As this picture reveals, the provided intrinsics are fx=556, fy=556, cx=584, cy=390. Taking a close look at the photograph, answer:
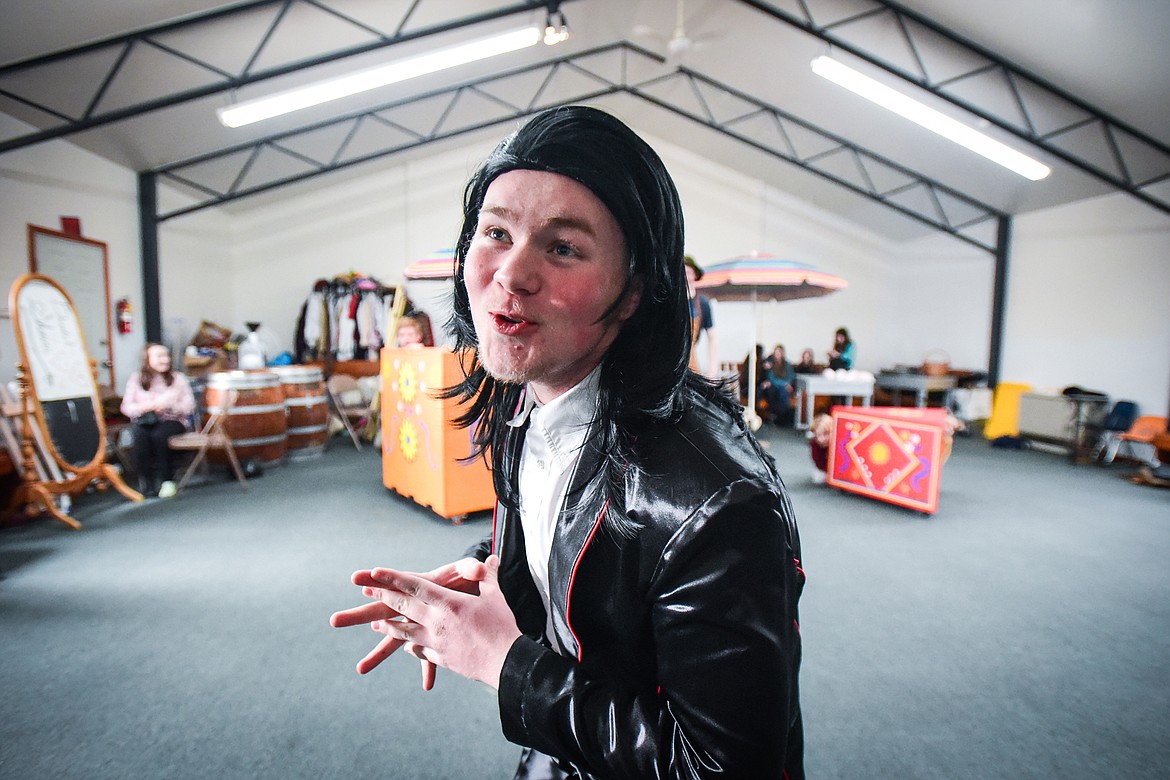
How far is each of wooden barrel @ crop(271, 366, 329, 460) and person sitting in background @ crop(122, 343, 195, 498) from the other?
98 cm

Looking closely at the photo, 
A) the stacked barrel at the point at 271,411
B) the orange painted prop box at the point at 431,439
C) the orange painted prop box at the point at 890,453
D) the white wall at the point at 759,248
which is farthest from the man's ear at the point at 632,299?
the stacked barrel at the point at 271,411

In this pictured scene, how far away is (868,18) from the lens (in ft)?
15.6

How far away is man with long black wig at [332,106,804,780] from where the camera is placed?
552mm

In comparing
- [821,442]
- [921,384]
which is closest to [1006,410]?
[921,384]

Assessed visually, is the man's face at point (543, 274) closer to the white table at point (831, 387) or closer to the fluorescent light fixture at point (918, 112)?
the fluorescent light fixture at point (918, 112)

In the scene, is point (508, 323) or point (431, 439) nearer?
point (508, 323)

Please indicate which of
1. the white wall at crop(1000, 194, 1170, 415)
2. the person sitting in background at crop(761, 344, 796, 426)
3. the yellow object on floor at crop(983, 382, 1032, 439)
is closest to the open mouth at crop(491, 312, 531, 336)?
the person sitting in background at crop(761, 344, 796, 426)

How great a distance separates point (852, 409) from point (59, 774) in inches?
178

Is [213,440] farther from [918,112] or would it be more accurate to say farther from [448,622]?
[918,112]

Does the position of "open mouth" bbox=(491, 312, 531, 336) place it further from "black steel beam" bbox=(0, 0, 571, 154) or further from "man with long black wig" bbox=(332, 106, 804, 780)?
"black steel beam" bbox=(0, 0, 571, 154)

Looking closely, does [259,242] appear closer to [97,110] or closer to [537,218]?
[97,110]

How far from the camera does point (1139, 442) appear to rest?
5.84 metres

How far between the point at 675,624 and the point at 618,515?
140mm

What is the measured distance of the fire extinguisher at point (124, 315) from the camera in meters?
5.45
